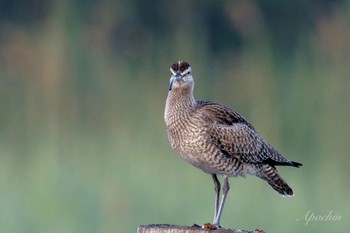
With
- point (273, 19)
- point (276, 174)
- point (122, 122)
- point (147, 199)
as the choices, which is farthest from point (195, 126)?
point (273, 19)

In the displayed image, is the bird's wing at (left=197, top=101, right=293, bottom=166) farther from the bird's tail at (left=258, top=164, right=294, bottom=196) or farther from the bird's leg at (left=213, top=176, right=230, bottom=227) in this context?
the bird's leg at (left=213, top=176, right=230, bottom=227)

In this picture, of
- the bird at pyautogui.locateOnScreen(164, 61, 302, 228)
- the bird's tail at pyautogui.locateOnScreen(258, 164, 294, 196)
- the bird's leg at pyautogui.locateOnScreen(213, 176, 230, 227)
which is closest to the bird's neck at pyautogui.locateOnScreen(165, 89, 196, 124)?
the bird at pyautogui.locateOnScreen(164, 61, 302, 228)

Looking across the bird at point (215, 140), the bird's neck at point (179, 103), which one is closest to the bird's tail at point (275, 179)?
the bird at point (215, 140)

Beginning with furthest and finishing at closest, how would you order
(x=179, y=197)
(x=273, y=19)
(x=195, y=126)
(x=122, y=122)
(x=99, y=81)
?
(x=273, y=19) → (x=99, y=81) → (x=122, y=122) → (x=179, y=197) → (x=195, y=126)

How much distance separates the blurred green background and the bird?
0.84 meters

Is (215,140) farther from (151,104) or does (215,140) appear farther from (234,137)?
(151,104)

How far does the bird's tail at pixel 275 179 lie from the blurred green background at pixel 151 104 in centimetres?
69

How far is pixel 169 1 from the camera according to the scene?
14836 millimetres

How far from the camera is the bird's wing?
9961 millimetres

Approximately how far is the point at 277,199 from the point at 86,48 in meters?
2.77

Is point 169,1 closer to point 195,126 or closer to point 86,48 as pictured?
point 86,48

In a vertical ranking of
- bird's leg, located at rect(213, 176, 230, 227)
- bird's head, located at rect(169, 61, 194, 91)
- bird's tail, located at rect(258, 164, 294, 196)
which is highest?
bird's head, located at rect(169, 61, 194, 91)

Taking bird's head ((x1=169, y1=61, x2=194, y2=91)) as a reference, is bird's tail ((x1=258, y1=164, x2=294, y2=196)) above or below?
below

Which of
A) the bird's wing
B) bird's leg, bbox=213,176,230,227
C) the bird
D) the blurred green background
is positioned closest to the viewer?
bird's leg, bbox=213,176,230,227
